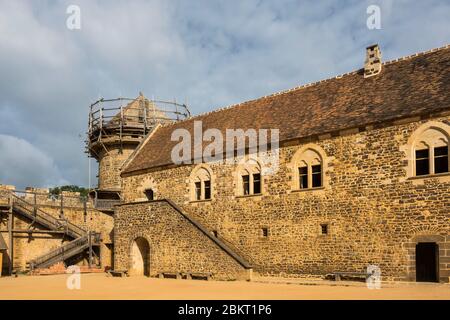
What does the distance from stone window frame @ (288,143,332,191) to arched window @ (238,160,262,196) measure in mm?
1985

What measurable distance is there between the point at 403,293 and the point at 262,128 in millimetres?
11969

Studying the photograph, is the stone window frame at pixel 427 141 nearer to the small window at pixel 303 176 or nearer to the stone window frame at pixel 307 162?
the stone window frame at pixel 307 162

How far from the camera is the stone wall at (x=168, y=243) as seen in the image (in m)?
22.8

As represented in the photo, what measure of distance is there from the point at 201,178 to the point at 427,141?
472 inches

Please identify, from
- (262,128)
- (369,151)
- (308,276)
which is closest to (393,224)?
(369,151)

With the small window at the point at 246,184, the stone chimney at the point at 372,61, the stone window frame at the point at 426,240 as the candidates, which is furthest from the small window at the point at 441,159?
the small window at the point at 246,184

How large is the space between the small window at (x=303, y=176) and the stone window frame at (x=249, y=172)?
2008mm

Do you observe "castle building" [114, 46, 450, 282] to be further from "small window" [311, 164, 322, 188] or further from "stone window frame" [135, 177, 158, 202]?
"stone window frame" [135, 177, 158, 202]

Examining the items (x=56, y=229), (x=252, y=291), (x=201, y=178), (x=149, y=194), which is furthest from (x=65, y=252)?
Answer: (x=252, y=291)

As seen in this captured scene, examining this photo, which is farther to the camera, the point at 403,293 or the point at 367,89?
the point at 367,89

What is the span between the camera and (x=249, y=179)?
24812 millimetres

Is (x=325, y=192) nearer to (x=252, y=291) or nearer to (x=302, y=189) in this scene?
(x=302, y=189)

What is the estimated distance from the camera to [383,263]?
19531 millimetres
